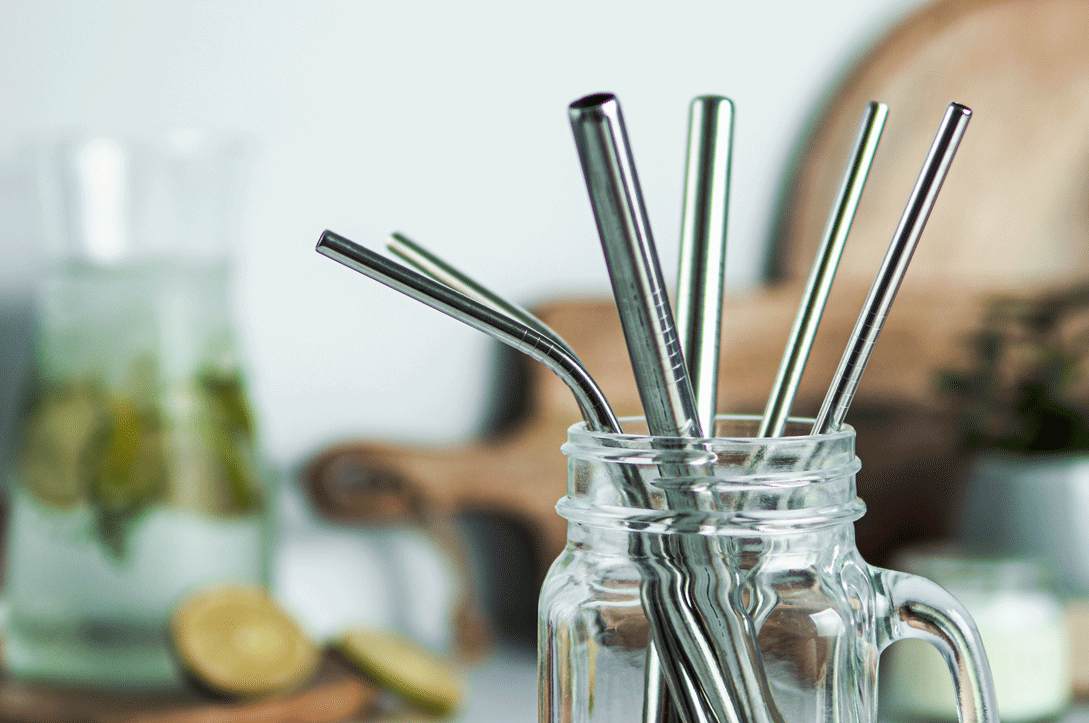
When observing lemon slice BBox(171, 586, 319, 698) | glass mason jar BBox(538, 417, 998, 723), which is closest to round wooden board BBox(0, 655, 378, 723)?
lemon slice BBox(171, 586, 319, 698)

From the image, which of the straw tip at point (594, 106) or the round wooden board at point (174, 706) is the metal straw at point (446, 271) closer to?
the straw tip at point (594, 106)

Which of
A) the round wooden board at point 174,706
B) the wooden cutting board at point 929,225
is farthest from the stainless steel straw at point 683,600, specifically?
the wooden cutting board at point 929,225

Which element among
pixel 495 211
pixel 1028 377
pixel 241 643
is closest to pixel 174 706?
pixel 241 643

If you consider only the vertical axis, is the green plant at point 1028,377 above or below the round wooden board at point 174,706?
above

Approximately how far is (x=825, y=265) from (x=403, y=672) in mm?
313

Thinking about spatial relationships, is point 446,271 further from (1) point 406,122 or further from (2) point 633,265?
(1) point 406,122

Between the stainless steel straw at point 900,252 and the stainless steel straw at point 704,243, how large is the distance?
19mm

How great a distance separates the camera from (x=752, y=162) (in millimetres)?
544

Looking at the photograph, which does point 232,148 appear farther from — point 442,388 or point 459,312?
point 459,312

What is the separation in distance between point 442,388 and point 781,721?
399 mm

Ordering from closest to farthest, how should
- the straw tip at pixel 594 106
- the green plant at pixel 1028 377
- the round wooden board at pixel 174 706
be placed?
the straw tip at pixel 594 106 → the round wooden board at pixel 174 706 → the green plant at pixel 1028 377

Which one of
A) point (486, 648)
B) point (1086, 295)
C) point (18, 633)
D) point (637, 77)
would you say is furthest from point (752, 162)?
point (18, 633)

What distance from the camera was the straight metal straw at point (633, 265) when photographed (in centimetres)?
12

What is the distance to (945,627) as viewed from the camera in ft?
0.51
